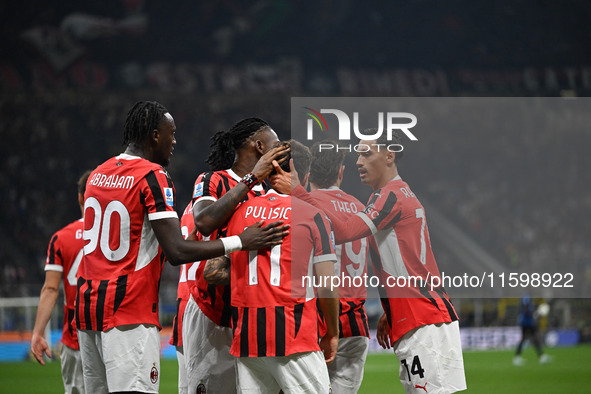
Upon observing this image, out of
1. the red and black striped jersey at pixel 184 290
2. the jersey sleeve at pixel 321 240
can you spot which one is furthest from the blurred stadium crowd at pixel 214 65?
the jersey sleeve at pixel 321 240

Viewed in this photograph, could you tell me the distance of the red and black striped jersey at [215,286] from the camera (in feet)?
15.2

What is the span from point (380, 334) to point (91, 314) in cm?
208

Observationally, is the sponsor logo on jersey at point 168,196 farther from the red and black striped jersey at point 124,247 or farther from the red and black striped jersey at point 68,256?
the red and black striped jersey at point 68,256

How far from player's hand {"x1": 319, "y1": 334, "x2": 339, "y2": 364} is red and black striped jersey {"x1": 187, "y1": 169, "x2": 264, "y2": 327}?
0.78 meters

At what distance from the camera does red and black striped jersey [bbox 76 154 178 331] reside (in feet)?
13.5

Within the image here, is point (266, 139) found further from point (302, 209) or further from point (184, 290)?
point (184, 290)

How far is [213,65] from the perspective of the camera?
28.4 metres

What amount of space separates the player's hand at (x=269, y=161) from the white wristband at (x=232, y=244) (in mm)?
383

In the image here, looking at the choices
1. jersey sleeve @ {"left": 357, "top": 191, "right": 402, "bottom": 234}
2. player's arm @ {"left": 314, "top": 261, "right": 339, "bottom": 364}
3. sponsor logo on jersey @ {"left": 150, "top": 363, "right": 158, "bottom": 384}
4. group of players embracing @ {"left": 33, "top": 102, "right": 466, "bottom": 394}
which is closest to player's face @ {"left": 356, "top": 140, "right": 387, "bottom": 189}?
group of players embracing @ {"left": 33, "top": 102, "right": 466, "bottom": 394}

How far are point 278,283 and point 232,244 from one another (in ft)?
1.07

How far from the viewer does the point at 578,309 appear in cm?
2200

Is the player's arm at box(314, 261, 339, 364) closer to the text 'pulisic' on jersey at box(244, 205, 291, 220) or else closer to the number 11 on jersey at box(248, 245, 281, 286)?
the number 11 on jersey at box(248, 245, 281, 286)

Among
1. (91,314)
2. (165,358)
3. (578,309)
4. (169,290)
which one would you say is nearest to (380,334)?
(91,314)

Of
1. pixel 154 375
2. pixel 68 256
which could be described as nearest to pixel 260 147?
pixel 154 375
